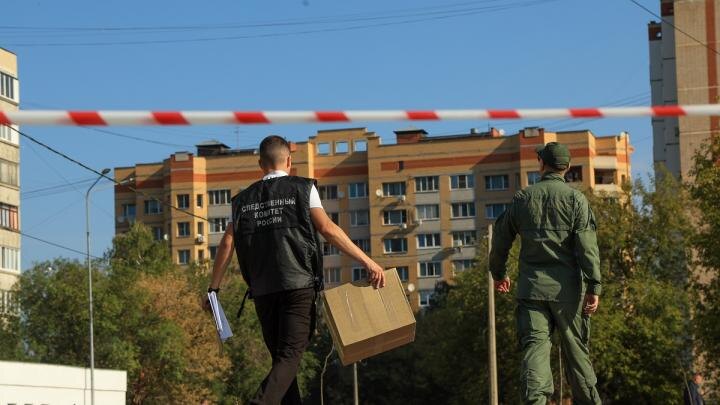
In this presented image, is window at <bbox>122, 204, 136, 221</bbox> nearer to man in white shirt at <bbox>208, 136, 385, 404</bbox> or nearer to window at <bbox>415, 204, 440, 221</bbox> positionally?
window at <bbox>415, 204, 440, 221</bbox>

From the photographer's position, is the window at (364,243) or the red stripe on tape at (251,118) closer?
the red stripe on tape at (251,118)

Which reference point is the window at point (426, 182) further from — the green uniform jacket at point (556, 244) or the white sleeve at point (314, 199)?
the white sleeve at point (314, 199)

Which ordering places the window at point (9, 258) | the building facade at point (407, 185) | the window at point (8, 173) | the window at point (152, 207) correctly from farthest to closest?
the window at point (152, 207), the building facade at point (407, 185), the window at point (8, 173), the window at point (9, 258)

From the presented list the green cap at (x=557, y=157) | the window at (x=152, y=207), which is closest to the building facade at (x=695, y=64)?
the window at (x=152, y=207)

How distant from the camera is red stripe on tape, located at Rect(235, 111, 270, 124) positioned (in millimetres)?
7418

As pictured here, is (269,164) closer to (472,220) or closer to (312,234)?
(312,234)

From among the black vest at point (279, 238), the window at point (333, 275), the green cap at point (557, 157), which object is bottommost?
the window at point (333, 275)

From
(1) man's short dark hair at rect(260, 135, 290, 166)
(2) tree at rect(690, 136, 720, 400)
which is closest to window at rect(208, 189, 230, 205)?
(2) tree at rect(690, 136, 720, 400)

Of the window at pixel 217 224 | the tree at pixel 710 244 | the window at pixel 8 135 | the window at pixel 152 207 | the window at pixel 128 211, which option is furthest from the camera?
the window at pixel 128 211

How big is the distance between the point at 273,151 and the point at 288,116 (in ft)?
4.72

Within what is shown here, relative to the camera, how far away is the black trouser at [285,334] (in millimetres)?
8492

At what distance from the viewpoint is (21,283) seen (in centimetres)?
7750

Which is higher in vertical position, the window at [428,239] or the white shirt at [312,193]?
the white shirt at [312,193]

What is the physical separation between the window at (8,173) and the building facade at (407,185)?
4170 centimetres
